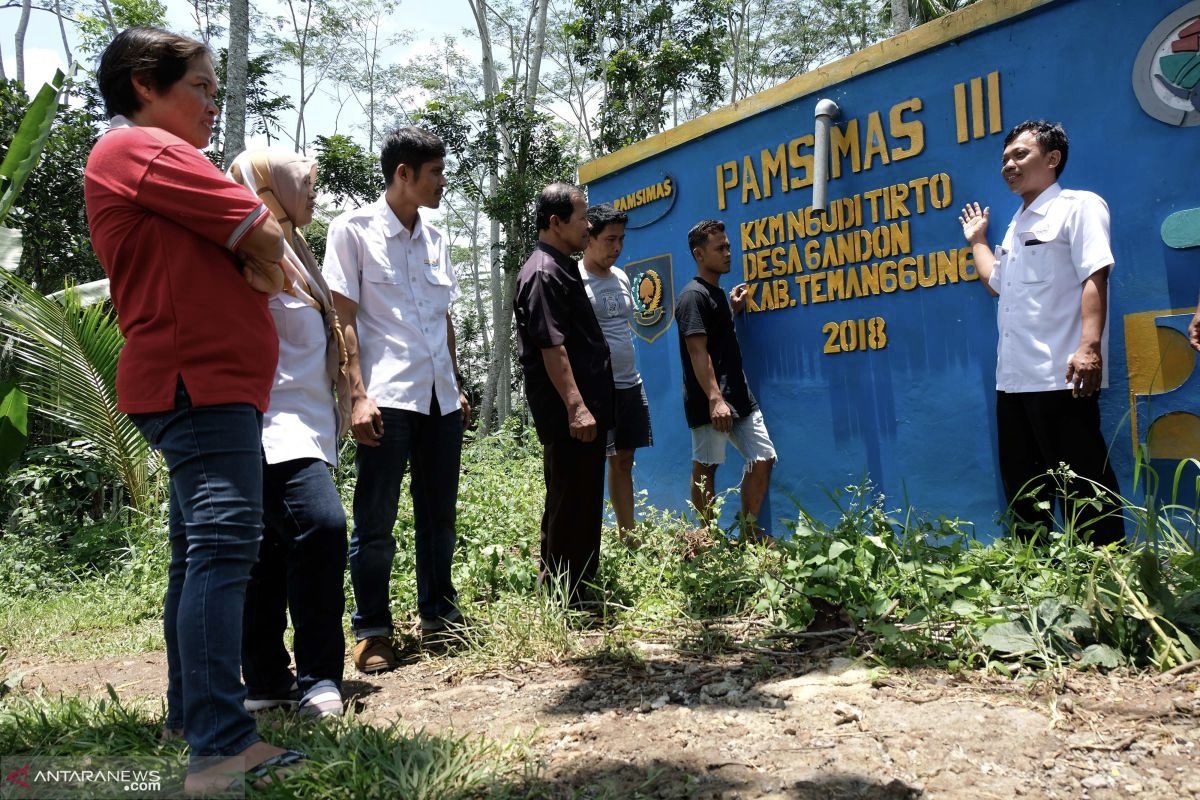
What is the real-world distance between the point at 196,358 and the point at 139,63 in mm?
723

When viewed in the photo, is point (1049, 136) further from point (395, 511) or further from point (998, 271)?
point (395, 511)

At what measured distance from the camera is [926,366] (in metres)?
4.03

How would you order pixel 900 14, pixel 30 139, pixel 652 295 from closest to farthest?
1. pixel 30 139
2. pixel 652 295
3. pixel 900 14

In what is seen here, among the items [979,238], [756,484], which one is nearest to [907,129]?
[979,238]

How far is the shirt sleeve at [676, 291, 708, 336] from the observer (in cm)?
443

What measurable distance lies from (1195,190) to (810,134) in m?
1.81

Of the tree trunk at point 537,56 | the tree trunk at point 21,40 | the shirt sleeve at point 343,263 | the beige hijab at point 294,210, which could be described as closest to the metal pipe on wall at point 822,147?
the shirt sleeve at point 343,263

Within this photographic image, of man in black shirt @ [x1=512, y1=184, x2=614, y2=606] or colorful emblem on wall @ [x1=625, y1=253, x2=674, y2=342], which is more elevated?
colorful emblem on wall @ [x1=625, y1=253, x2=674, y2=342]

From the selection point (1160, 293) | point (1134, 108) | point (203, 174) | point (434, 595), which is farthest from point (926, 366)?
point (203, 174)

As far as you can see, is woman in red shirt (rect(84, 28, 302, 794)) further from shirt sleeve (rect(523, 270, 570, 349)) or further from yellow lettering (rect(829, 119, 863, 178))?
yellow lettering (rect(829, 119, 863, 178))

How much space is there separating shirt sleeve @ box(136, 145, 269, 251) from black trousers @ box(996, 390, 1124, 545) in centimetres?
254

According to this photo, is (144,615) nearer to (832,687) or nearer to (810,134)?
(832,687)

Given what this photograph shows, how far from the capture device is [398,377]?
3.13 m

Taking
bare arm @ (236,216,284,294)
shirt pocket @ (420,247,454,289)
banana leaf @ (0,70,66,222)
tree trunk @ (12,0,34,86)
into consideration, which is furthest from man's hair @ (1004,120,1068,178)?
tree trunk @ (12,0,34,86)
